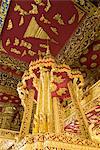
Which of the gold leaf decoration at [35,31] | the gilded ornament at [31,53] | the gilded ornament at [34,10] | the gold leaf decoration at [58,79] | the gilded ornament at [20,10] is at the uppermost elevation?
the gilded ornament at [34,10]

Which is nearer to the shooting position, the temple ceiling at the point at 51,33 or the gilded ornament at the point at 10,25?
the temple ceiling at the point at 51,33

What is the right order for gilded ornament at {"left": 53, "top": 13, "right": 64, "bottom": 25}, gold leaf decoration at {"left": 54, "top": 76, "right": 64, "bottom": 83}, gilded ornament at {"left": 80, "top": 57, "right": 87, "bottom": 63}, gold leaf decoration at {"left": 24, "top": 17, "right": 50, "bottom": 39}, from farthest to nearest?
gilded ornament at {"left": 80, "top": 57, "right": 87, "bottom": 63} → gold leaf decoration at {"left": 24, "top": 17, "right": 50, "bottom": 39} → gilded ornament at {"left": 53, "top": 13, "right": 64, "bottom": 25} → gold leaf decoration at {"left": 54, "top": 76, "right": 64, "bottom": 83}

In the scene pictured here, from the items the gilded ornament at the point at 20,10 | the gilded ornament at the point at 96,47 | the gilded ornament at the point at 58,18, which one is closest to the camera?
the gilded ornament at the point at 20,10

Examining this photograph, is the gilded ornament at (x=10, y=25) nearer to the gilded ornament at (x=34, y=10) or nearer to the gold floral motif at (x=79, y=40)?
the gilded ornament at (x=34, y=10)

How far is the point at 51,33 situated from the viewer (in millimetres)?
3840

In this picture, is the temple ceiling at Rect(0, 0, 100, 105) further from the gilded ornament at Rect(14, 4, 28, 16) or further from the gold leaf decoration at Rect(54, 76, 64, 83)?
the gold leaf decoration at Rect(54, 76, 64, 83)

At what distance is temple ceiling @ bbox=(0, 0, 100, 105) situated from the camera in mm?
3436

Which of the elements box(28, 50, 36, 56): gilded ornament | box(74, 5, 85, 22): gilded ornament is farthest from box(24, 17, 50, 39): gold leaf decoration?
box(74, 5, 85, 22): gilded ornament

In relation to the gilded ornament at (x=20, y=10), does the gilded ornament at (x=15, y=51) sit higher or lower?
lower

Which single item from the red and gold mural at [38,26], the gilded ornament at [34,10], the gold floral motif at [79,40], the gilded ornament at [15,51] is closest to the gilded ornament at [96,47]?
the gold floral motif at [79,40]

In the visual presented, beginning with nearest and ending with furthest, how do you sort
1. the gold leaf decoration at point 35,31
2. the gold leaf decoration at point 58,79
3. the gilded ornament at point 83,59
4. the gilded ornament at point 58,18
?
the gold leaf decoration at point 58,79 < the gilded ornament at point 58,18 < the gold leaf decoration at point 35,31 < the gilded ornament at point 83,59

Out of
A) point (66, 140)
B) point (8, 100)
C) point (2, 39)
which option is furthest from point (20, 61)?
point (66, 140)

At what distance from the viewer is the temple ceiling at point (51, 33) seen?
3436 millimetres

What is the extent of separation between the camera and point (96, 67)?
4.57 metres
